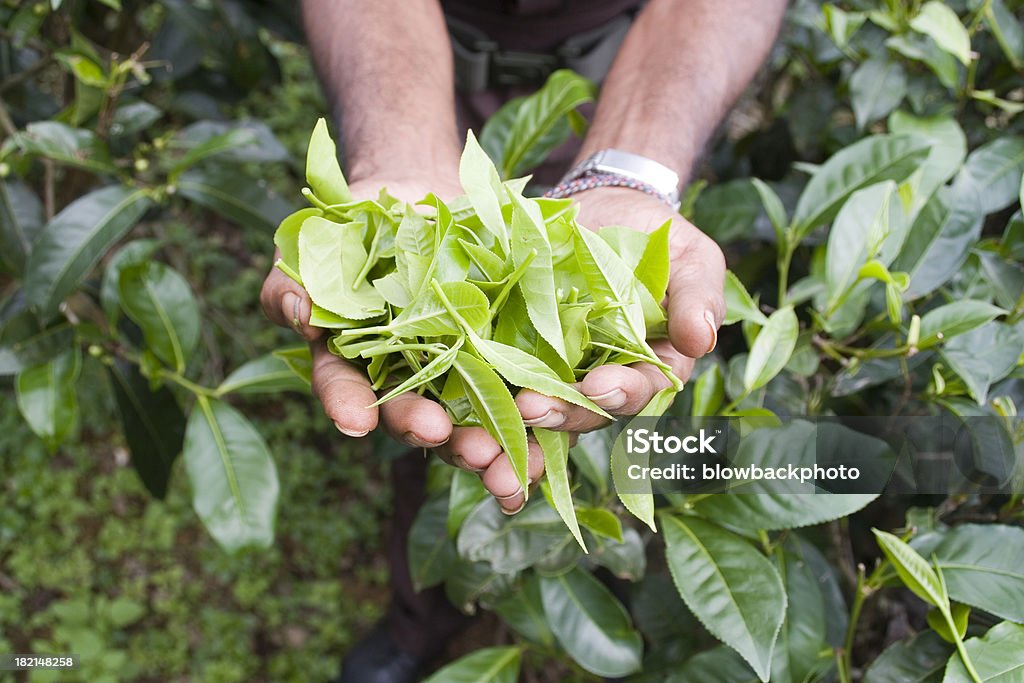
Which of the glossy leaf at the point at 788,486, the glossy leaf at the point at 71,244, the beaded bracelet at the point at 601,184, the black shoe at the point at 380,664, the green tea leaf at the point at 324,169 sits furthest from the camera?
the black shoe at the point at 380,664

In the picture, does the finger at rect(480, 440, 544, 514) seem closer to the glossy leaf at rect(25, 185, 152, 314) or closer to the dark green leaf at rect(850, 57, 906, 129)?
the glossy leaf at rect(25, 185, 152, 314)

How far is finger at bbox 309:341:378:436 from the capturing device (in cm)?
85

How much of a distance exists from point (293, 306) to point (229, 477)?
513 millimetres

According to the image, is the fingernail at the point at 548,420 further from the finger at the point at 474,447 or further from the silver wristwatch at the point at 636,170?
the silver wristwatch at the point at 636,170

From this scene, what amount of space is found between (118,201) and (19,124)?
1.46 feet

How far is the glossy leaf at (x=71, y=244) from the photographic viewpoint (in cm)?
131

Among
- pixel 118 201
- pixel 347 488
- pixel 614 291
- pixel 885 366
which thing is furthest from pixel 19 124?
pixel 885 366

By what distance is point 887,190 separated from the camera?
3.69 feet

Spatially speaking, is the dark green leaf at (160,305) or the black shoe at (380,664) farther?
the black shoe at (380,664)

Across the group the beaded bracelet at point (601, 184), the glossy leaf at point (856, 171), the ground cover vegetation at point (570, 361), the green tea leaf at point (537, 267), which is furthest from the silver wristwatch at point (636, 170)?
the green tea leaf at point (537, 267)

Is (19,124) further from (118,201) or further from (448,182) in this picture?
(448,182)

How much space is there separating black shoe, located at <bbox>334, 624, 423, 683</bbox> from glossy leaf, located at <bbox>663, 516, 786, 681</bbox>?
113 centimetres

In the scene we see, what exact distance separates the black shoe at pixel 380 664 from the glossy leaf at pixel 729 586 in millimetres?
1130

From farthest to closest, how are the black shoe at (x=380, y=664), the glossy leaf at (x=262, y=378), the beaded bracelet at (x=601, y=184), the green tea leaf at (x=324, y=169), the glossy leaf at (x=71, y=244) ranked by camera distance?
the black shoe at (x=380, y=664)
the glossy leaf at (x=262, y=378)
the glossy leaf at (x=71, y=244)
the beaded bracelet at (x=601, y=184)
the green tea leaf at (x=324, y=169)
